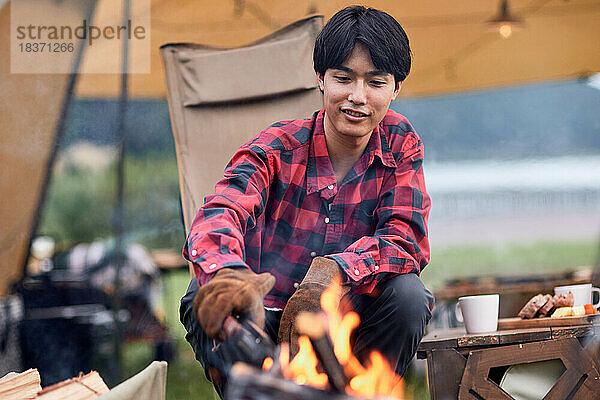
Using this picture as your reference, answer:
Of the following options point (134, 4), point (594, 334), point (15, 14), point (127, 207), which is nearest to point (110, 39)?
point (134, 4)

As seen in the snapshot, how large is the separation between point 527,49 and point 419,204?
3.64ft

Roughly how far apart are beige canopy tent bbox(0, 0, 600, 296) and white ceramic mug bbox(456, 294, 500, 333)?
0.87 metres

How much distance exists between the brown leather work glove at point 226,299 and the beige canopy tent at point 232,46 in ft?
4.75

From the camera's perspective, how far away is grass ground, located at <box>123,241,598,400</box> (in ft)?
7.98

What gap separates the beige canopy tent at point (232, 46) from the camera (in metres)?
2.44

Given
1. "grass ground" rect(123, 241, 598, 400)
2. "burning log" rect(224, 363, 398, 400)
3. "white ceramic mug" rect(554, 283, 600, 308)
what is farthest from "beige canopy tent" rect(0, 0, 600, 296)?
"burning log" rect(224, 363, 398, 400)

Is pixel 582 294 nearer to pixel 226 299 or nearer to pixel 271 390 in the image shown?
pixel 226 299

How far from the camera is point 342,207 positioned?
1.67 metres

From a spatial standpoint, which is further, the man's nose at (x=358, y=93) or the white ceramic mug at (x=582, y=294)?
the white ceramic mug at (x=582, y=294)

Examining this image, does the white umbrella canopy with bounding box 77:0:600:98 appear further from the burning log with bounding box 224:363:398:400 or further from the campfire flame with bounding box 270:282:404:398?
the burning log with bounding box 224:363:398:400

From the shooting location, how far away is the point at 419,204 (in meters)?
1.63

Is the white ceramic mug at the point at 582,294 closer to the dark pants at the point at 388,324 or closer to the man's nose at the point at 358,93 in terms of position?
the dark pants at the point at 388,324

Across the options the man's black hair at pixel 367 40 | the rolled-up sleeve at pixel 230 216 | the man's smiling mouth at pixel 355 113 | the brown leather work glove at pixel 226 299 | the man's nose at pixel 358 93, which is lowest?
the brown leather work glove at pixel 226 299

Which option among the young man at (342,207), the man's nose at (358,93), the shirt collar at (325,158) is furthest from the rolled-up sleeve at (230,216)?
the man's nose at (358,93)
